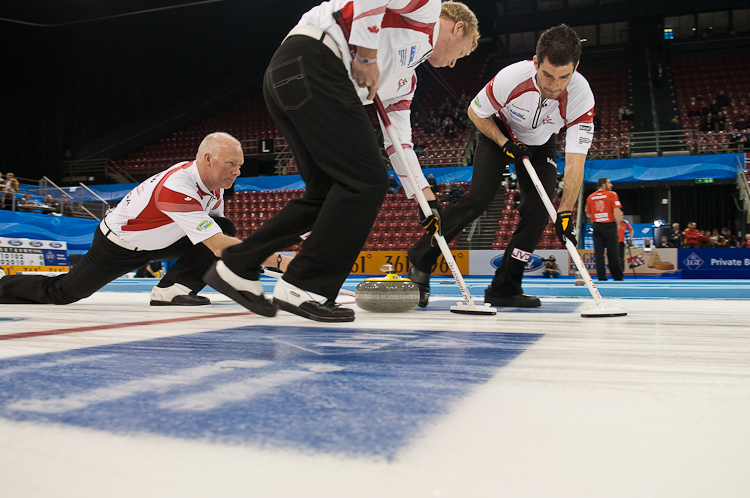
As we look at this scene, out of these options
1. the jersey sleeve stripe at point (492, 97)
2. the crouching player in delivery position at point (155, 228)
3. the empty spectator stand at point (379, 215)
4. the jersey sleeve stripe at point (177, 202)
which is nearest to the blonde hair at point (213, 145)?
the crouching player in delivery position at point (155, 228)

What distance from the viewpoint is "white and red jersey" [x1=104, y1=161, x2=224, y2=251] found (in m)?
2.12

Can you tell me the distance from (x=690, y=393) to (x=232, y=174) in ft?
6.90

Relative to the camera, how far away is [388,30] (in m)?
1.51

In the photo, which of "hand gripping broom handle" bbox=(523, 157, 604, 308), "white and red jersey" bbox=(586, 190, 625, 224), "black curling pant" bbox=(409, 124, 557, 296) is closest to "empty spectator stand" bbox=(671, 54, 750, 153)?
"white and red jersey" bbox=(586, 190, 625, 224)

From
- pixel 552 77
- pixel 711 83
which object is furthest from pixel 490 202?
pixel 711 83

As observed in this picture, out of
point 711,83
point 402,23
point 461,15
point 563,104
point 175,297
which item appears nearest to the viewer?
point 402,23

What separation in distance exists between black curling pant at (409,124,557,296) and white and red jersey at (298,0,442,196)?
758 mm

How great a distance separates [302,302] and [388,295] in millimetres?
745

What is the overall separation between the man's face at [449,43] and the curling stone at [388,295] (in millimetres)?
806

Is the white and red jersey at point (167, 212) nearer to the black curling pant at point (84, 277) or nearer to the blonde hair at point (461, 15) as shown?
the black curling pant at point (84, 277)

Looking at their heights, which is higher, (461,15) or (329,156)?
(461,15)

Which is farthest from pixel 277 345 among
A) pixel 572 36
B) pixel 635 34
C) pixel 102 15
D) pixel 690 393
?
pixel 635 34

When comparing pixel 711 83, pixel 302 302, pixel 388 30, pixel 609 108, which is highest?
pixel 711 83

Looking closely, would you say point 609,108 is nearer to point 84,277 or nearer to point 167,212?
point 167,212
